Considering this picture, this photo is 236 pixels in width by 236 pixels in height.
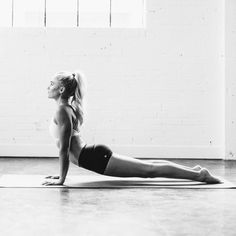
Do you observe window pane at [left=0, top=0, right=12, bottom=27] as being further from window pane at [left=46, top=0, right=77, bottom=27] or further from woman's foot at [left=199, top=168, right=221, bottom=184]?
woman's foot at [left=199, top=168, right=221, bottom=184]

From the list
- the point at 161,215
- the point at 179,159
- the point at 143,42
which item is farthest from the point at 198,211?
the point at 143,42

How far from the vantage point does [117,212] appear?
89.5 inches

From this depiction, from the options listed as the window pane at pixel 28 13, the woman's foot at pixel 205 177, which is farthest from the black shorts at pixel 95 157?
the window pane at pixel 28 13

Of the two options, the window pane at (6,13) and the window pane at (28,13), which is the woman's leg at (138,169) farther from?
the window pane at (6,13)

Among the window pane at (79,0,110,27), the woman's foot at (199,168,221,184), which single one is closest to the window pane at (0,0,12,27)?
the window pane at (79,0,110,27)

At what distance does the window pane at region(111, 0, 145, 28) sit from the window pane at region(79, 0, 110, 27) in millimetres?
83

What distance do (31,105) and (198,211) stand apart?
3.85m

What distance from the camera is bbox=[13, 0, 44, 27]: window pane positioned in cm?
580

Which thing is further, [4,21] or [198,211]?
[4,21]

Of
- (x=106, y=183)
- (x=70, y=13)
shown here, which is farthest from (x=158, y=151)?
(x=106, y=183)

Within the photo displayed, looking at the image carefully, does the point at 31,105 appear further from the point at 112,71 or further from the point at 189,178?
the point at 189,178

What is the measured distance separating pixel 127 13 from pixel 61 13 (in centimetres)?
91

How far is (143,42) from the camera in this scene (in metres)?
5.79

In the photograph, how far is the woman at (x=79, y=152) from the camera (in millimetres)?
3012
